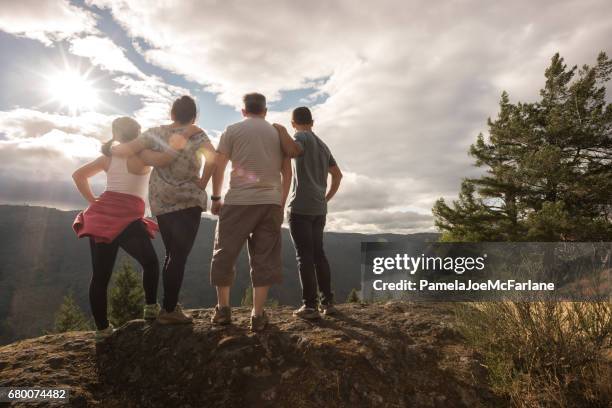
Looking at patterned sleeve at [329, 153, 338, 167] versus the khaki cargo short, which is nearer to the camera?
the khaki cargo short

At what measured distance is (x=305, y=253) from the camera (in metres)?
3.69

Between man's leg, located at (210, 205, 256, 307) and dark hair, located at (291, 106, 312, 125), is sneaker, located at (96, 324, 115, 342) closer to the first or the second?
man's leg, located at (210, 205, 256, 307)

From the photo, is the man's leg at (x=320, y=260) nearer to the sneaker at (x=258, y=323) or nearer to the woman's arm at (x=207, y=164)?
the sneaker at (x=258, y=323)

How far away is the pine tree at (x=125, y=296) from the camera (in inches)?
1049

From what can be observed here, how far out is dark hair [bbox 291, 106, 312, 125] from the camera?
3.96m

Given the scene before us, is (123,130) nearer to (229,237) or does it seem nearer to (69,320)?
(229,237)

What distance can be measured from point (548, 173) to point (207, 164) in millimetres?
17999

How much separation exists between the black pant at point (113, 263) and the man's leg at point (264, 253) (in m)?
0.97

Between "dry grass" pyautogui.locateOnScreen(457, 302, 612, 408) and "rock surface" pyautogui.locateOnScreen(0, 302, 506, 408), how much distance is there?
181 mm

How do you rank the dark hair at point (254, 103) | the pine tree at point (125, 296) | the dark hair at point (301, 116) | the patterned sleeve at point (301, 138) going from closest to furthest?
the dark hair at point (254, 103)
the patterned sleeve at point (301, 138)
the dark hair at point (301, 116)
the pine tree at point (125, 296)

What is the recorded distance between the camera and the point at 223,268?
3.21 metres

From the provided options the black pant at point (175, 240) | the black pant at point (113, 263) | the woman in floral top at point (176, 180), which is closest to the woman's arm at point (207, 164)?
the woman in floral top at point (176, 180)

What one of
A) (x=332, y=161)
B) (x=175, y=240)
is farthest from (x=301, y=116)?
(x=175, y=240)

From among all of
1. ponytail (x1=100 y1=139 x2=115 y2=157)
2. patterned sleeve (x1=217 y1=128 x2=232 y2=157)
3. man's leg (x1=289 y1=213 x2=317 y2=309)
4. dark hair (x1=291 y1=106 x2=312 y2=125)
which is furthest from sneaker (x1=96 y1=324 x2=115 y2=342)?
dark hair (x1=291 y1=106 x2=312 y2=125)
